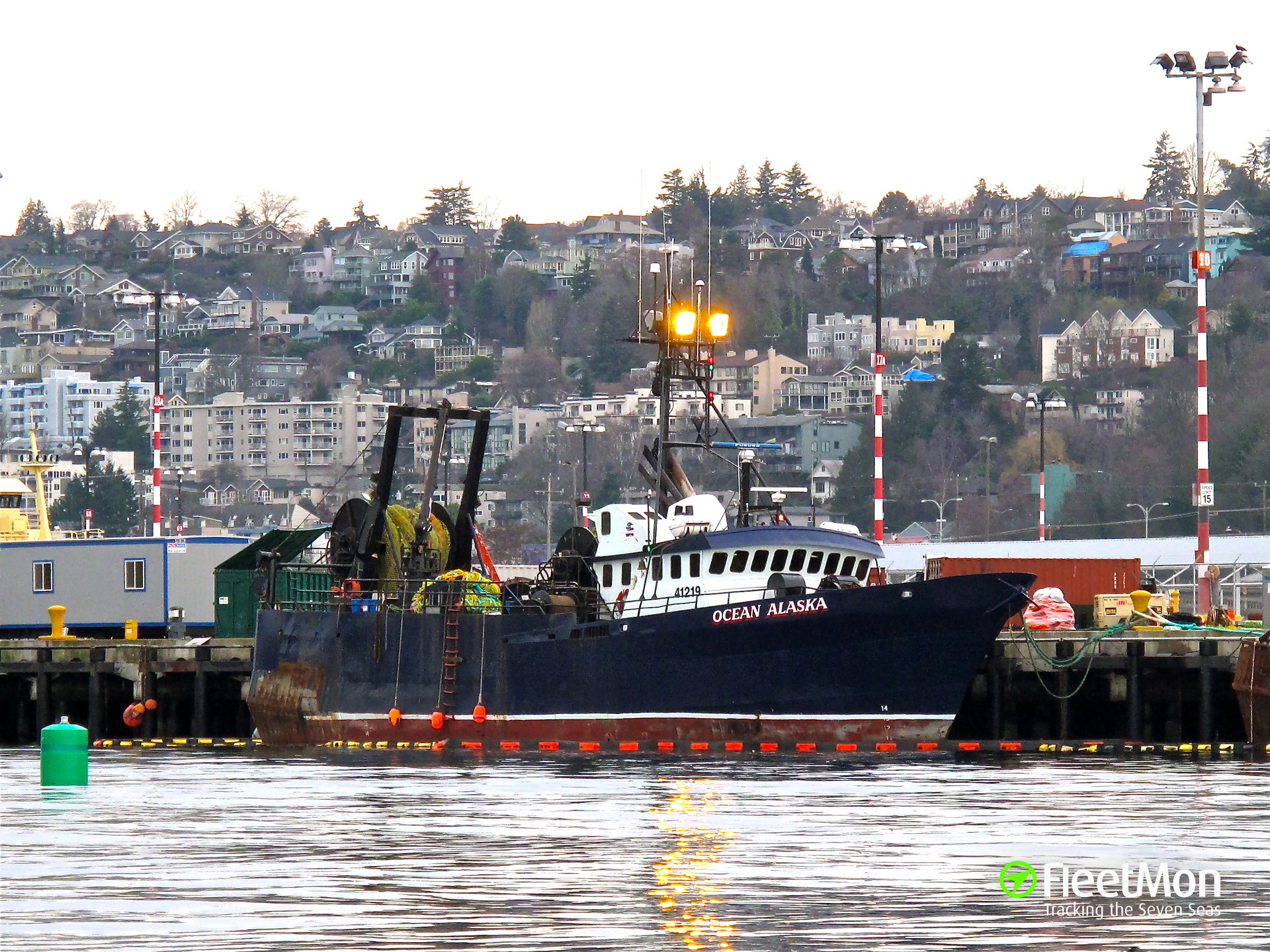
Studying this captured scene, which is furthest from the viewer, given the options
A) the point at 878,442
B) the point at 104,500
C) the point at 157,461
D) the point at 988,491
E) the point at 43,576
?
the point at 104,500

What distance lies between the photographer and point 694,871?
827 inches

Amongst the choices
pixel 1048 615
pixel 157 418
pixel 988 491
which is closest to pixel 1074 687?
pixel 1048 615

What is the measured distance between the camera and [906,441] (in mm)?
178000

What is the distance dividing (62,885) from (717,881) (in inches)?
225

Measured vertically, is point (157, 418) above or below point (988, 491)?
above

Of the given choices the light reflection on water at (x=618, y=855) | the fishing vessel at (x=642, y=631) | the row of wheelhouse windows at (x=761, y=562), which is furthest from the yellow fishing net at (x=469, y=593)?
the light reflection on water at (x=618, y=855)

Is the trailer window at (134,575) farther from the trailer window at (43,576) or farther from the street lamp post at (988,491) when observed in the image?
the street lamp post at (988,491)

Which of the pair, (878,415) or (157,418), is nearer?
(878,415)

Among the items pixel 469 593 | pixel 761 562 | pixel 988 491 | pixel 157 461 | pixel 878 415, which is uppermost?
pixel 878 415

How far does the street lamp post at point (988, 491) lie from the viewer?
163375mm

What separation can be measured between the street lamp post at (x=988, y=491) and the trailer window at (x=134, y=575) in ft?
330

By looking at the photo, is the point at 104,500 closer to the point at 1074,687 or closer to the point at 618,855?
the point at 1074,687

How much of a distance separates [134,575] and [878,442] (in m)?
22.3

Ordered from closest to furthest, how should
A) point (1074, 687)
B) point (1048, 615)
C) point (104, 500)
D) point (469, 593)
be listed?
1. point (1074, 687)
2. point (469, 593)
3. point (1048, 615)
4. point (104, 500)
